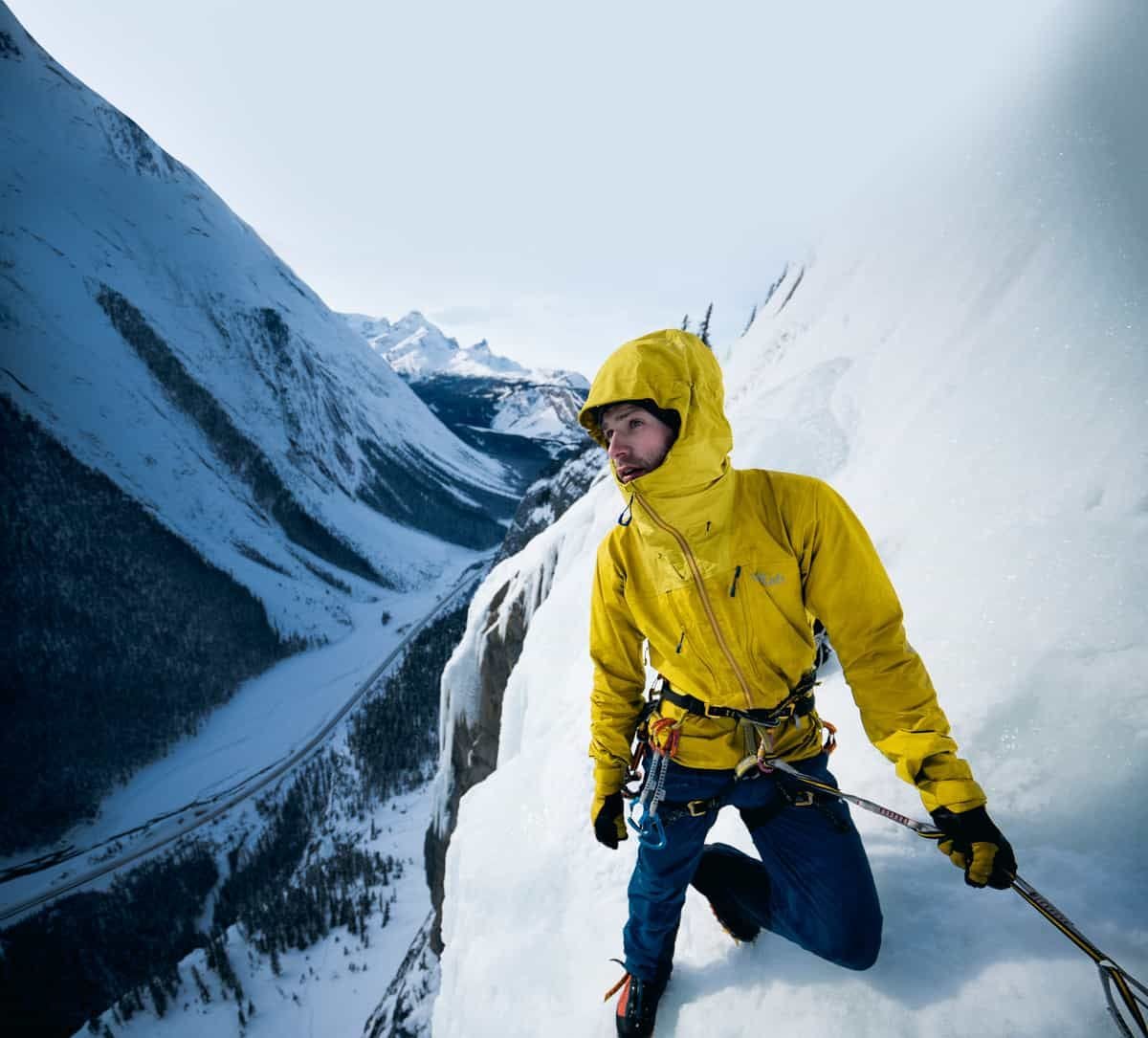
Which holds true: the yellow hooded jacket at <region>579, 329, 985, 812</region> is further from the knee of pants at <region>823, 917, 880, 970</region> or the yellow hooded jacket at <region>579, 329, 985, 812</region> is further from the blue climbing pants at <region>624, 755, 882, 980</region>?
the knee of pants at <region>823, 917, 880, 970</region>

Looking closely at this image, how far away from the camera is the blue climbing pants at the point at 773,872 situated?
1889 mm

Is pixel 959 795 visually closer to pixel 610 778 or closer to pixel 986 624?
pixel 986 624

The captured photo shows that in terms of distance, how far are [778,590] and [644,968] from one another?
6.24 ft

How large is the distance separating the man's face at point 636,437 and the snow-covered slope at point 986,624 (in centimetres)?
189

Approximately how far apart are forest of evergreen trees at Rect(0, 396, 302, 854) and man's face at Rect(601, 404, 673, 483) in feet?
208

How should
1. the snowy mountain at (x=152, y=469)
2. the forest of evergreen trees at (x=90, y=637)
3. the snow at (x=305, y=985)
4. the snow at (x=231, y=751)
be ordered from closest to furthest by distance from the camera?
the snow at (x=305, y=985) → the snow at (x=231, y=751) → the forest of evergreen trees at (x=90, y=637) → the snowy mountain at (x=152, y=469)

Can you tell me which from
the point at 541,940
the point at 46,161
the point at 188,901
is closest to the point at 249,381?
the point at 46,161

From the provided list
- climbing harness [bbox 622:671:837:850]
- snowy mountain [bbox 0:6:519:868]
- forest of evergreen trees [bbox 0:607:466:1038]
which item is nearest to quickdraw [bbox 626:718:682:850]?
climbing harness [bbox 622:671:837:850]

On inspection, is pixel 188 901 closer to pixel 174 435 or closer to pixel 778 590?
pixel 778 590

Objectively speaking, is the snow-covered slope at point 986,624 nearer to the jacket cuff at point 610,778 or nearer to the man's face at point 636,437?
the jacket cuff at point 610,778

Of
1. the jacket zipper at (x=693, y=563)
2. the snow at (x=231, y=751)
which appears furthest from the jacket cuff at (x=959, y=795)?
the snow at (x=231, y=751)

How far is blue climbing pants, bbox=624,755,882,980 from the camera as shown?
1.89 meters

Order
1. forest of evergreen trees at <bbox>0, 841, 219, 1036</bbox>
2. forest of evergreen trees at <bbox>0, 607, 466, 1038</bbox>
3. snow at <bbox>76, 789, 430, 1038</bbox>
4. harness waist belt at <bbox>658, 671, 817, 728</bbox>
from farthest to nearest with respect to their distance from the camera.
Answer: forest of evergreen trees at <bbox>0, 841, 219, 1036</bbox> < forest of evergreen trees at <bbox>0, 607, 466, 1038</bbox> < snow at <bbox>76, 789, 430, 1038</bbox> < harness waist belt at <bbox>658, 671, 817, 728</bbox>

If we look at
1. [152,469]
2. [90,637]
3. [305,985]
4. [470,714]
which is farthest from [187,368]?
[470,714]
